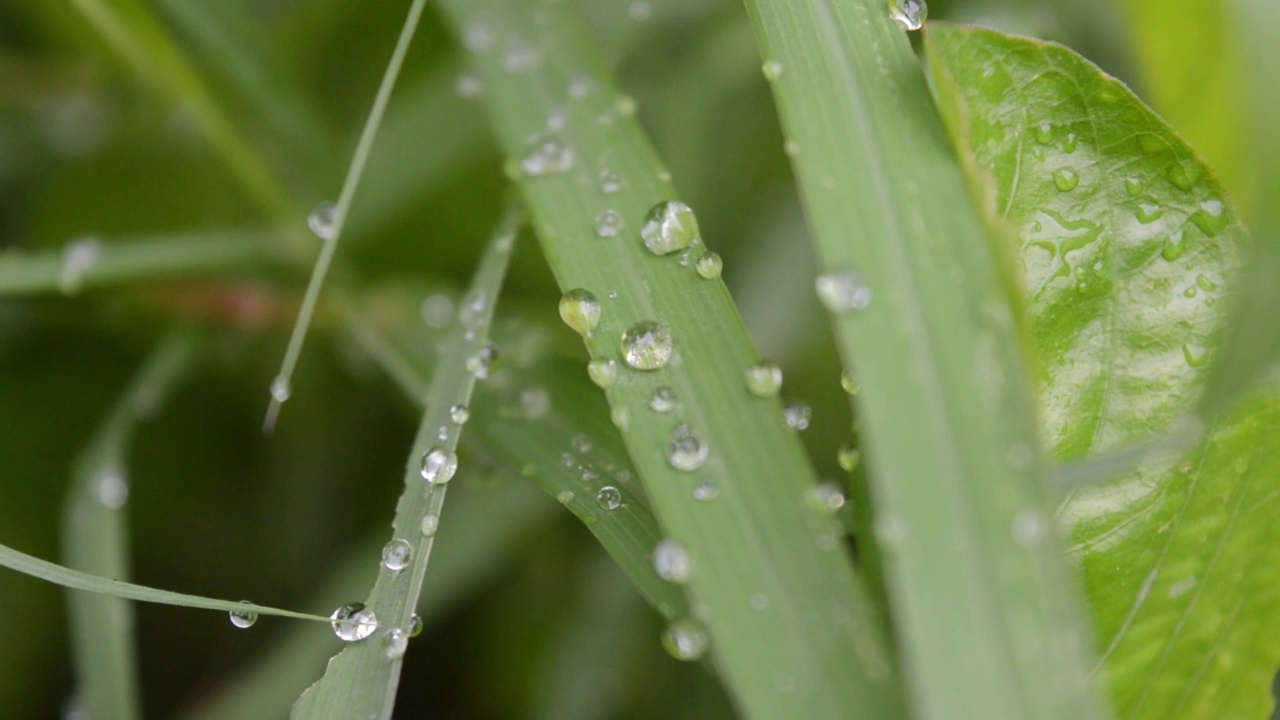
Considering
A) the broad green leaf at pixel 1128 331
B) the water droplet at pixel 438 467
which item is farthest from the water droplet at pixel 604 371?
the broad green leaf at pixel 1128 331

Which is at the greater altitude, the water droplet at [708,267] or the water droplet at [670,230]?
the water droplet at [670,230]

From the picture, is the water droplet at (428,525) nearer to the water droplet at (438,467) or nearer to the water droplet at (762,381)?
the water droplet at (438,467)

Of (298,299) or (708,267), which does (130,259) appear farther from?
(708,267)

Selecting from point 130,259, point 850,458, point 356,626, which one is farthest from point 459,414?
point 130,259

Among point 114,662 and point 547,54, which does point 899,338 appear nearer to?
point 547,54

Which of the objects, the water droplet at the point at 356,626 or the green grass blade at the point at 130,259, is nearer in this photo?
the water droplet at the point at 356,626

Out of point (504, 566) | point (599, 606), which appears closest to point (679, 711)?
point (599, 606)

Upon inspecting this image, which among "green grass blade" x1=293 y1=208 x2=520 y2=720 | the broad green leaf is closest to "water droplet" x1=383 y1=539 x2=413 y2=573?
"green grass blade" x1=293 y1=208 x2=520 y2=720
